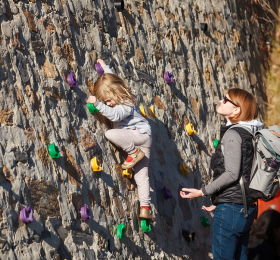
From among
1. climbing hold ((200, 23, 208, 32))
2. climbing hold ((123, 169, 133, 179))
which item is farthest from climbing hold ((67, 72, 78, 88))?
climbing hold ((200, 23, 208, 32))

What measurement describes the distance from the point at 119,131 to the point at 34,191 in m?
0.94

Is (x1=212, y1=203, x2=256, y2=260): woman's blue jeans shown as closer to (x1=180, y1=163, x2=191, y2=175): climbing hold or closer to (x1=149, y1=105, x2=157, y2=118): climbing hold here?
(x1=180, y1=163, x2=191, y2=175): climbing hold

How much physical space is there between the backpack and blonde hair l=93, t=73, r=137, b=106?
3.32ft

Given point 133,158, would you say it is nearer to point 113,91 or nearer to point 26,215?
point 113,91

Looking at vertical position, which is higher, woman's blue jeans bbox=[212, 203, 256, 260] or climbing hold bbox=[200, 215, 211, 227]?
woman's blue jeans bbox=[212, 203, 256, 260]

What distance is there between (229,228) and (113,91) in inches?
58.3

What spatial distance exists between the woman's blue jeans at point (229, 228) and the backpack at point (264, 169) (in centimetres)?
7

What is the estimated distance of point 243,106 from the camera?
10.5 feet

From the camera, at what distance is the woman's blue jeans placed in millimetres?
3010

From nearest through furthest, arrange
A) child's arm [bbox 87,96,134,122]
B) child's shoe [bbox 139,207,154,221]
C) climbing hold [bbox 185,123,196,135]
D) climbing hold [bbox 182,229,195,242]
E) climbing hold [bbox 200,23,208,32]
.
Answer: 1. child's arm [bbox 87,96,134,122]
2. child's shoe [bbox 139,207,154,221]
3. climbing hold [bbox 182,229,195,242]
4. climbing hold [bbox 185,123,196,135]
5. climbing hold [bbox 200,23,208,32]

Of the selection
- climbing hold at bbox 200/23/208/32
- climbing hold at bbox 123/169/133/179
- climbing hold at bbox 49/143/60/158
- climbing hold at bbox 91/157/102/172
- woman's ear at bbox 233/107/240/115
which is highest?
climbing hold at bbox 200/23/208/32

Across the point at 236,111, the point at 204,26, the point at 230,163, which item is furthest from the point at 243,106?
the point at 204,26

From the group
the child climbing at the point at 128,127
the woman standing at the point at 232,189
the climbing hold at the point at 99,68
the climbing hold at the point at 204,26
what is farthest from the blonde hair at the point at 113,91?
the climbing hold at the point at 204,26

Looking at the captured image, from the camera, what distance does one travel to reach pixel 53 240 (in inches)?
108
